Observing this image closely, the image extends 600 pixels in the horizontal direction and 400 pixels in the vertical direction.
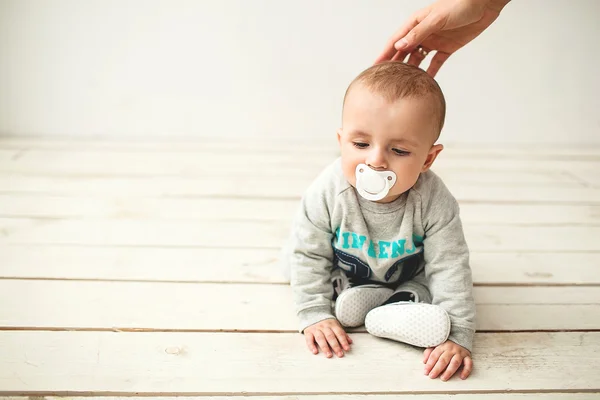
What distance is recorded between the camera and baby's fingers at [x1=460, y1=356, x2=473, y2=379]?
0.97 meters

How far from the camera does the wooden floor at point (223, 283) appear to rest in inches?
37.4

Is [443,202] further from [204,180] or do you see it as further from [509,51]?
[509,51]

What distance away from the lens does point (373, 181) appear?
3.19ft

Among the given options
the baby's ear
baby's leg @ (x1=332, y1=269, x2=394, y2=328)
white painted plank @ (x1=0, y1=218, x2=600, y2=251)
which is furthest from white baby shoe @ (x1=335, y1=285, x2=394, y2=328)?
white painted plank @ (x1=0, y1=218, x2=600, y2=251)

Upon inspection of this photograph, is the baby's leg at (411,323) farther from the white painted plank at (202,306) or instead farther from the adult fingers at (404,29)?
the adult fingers at (404,29)

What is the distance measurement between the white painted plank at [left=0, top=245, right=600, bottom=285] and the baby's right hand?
0.70 feet

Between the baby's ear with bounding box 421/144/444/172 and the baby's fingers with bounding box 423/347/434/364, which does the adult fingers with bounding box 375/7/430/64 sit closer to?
the baby's ear with bounding box 421/144/444/172

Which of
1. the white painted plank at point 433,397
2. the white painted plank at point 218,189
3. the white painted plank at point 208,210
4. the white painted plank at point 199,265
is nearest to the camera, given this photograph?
the white painted plank at point 433,397

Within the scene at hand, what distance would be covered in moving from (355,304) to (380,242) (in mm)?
115

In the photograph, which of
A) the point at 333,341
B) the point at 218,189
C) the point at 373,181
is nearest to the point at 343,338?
the point at 333,341

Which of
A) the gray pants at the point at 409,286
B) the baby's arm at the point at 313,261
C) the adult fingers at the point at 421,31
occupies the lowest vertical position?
the gray pants at the point at 409,286

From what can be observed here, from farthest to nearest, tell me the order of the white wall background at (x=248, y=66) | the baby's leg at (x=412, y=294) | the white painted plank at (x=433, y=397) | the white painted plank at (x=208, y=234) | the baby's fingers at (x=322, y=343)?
the white wall background at (x=248, y=66) → the white painted plank at (x=208, y=234) → the baby's leg at (x=412, y=294) → the baby's fingers at (x=322, y=343) → the white painted plank at (x=433, y=397)

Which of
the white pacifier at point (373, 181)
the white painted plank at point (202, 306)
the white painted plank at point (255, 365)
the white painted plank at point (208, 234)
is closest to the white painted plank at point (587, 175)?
the white painted plank at point (208, 234)

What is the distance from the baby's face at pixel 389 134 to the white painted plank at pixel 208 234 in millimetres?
482
